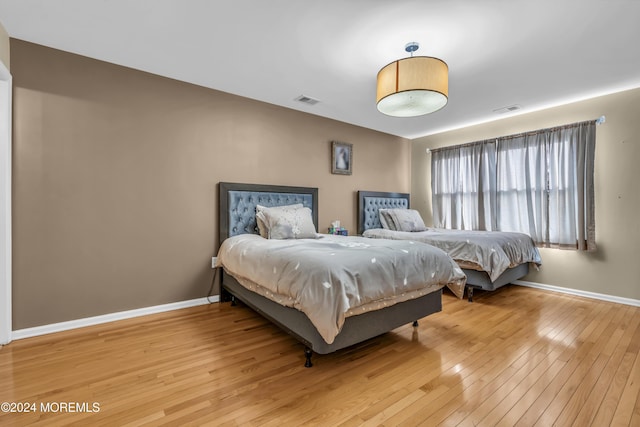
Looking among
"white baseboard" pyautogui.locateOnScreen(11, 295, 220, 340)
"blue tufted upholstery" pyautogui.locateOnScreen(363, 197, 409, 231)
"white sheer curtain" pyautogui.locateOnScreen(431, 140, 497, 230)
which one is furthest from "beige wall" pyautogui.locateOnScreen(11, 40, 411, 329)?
"white sheer curtain" pyautogui.locateOnScreen(431, 140, 497, 230)

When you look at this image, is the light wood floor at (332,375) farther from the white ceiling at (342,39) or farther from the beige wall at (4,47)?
the white ceiling at (342,39)

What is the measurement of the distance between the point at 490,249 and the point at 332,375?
2.46m

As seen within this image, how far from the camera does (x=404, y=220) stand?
179 inches

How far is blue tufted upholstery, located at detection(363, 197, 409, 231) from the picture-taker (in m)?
4.81

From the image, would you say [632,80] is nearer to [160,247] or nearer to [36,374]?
[160,247]

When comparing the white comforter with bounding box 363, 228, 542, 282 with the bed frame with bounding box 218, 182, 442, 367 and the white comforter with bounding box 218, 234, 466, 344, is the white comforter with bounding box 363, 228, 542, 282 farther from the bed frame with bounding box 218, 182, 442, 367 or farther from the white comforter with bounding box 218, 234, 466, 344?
the bed frame with bounding box 218, 182, 442, 367

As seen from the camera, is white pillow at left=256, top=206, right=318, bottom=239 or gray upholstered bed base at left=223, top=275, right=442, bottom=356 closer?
gray upholstered bed base at left=223, top=275, right=442, bottom=356

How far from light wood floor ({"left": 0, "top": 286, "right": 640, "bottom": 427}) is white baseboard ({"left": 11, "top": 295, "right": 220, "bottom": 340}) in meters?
0.09

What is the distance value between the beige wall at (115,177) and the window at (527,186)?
3142mm

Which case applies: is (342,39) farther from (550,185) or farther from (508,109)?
(550,185)

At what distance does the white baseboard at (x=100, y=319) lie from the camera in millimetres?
2393

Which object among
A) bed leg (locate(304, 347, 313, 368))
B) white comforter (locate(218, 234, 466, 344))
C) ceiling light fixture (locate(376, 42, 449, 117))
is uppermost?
ceiling light fixture (locate(376, 42, 449, 117))

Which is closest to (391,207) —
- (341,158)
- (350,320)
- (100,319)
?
(341,158)

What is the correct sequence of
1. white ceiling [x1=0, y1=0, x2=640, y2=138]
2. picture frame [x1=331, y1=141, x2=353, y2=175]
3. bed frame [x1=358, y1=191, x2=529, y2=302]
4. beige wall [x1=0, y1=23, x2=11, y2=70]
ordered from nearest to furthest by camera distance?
white ceiling [x1=0, y1=0, x2=640, y2=138]
beige wall [x1=0, y1=23, x2=11, y2=70]
bed frame [x1=358, y1=191, x2=529, y2=302]
picture frame [x1=331, y1=141, x2=353, y2=175]
